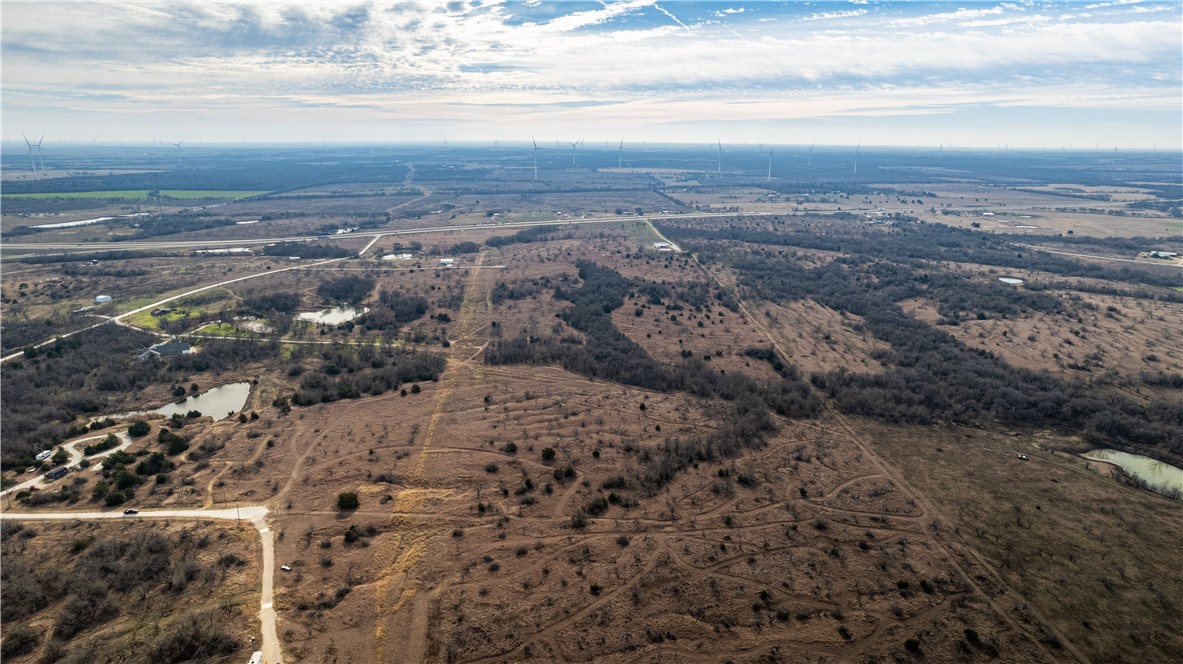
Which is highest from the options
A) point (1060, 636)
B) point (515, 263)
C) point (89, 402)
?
point (515, 263)

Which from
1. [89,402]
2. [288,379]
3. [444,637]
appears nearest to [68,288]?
[89,402]

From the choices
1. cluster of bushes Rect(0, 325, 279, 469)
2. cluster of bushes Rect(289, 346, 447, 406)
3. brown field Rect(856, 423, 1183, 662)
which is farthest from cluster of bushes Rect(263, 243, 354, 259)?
brown field Rect(856, 423, 1183, 662)

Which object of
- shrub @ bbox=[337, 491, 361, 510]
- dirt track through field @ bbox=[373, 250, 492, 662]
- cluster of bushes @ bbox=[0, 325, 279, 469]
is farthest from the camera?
cluster of bushes @ bbox=[0, 325, 279, 469]

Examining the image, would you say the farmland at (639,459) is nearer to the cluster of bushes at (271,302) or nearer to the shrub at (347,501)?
the shrub at (347,501)

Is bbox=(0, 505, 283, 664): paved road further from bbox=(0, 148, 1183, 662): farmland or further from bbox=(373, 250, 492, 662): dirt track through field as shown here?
bbox=(373, 250, 492, 662): dirt track through field

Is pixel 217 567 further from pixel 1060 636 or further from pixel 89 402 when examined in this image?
pixel 1060 636
